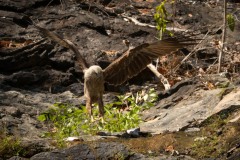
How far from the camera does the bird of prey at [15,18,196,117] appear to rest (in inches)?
328

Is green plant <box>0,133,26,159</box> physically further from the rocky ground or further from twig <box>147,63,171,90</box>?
twig <box>147,63,171,90</box>

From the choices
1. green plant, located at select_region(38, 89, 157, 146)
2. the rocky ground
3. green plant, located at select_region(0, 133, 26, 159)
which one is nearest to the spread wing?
the rocky ground

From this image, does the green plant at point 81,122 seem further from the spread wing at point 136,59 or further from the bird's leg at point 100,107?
the spread wing at point 136,59

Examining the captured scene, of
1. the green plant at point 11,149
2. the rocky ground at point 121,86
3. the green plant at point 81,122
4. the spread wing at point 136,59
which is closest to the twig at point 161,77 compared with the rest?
the rocky ground at point 121,86

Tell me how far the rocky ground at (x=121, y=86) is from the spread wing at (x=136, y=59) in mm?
630

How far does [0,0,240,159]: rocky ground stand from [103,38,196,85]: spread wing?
0.63 m

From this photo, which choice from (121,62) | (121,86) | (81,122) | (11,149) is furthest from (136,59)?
(11,149)

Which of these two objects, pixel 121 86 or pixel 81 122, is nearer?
pixel 81 122

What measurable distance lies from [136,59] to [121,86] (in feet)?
5.77

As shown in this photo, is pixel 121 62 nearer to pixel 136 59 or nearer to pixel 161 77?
pixel 136 59

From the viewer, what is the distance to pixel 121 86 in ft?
33.8

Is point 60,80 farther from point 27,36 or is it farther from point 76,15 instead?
point 76,15

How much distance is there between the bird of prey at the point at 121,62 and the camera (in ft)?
27.4

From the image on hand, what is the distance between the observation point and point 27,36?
1103 centimetres
